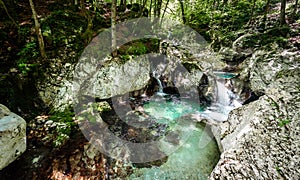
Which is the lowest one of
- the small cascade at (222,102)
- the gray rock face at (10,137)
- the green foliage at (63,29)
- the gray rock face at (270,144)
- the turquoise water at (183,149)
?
the turquoise water at (183,149)

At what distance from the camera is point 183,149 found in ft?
20.7

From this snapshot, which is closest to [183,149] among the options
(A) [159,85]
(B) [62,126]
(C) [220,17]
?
(B) [62,126]

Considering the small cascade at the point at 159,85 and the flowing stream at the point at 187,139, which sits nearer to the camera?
the flowing stream at the point at 187,139

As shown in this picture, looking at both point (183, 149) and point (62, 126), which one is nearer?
point (62, 126)

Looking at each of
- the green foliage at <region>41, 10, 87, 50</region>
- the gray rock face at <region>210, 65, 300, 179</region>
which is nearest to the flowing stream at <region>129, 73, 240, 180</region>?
the gray rock face at <region>210, 65, 300, 179</region>

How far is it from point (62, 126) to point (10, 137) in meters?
1.62

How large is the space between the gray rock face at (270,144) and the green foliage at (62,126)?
14.4 feet

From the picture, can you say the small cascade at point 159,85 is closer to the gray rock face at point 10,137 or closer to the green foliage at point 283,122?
the green foliage at point 283,122

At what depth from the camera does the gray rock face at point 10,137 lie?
434 centimetres

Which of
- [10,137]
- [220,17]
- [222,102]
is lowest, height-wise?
[222,102]

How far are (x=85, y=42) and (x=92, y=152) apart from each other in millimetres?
5321

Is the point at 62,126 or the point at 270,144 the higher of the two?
the point at 270,144

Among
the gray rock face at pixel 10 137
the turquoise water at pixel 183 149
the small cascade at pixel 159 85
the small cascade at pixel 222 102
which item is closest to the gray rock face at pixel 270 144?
the turquoise water at pixel 183 149

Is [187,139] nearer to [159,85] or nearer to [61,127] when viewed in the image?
[159,85]
